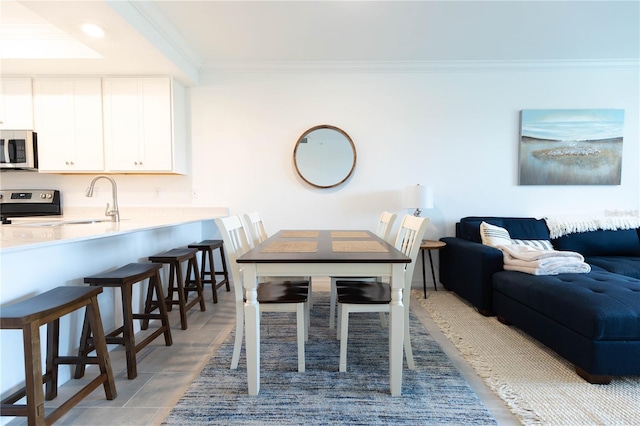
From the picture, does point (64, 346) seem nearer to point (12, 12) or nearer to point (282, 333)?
point (282, 333)

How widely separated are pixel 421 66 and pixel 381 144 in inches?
38.4

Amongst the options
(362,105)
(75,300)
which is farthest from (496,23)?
(75,300)

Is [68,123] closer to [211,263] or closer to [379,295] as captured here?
[211,263]

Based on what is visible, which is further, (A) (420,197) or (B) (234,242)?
(A) (420,197)

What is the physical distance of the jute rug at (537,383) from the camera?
1.35m

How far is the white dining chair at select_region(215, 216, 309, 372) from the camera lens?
64.1 inches

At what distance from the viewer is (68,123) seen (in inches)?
118

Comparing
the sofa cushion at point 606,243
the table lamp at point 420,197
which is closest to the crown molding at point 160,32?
the table lamp at point 420,197

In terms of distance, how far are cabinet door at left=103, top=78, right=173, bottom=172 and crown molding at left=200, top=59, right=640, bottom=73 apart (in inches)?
25.3

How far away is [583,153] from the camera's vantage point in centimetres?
324

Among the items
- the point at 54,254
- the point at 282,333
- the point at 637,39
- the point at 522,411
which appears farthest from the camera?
the point at 637,39

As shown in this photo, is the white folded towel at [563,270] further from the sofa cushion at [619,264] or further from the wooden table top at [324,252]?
the wooden table top at [324,252]

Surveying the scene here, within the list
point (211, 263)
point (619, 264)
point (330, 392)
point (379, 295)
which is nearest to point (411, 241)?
point (379, 295)

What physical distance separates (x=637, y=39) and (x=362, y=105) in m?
2.71
